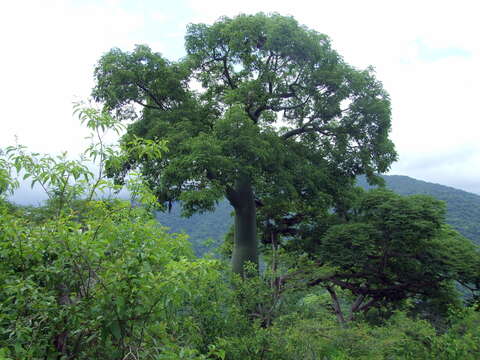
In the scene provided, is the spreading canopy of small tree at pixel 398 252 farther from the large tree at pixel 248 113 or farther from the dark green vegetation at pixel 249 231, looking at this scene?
the large tree at pixel 248 113

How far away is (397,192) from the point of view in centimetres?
3189

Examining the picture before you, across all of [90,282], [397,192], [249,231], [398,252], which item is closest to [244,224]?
[249,231]

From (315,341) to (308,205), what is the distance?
22.5ft

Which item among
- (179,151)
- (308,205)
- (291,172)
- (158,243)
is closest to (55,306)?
(158,243)

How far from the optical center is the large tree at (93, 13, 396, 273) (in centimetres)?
934

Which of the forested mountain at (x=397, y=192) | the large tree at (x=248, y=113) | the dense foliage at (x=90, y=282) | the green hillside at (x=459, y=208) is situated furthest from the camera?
the forested mountain at (x=397, y=192)

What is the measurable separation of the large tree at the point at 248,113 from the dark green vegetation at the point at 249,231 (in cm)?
6

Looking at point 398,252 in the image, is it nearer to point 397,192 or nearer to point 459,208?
point 459,208

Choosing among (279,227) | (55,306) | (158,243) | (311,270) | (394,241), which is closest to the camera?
(55,306)

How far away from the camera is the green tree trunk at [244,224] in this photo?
37.0 feet

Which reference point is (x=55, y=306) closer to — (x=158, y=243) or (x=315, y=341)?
(x=158, y=243)

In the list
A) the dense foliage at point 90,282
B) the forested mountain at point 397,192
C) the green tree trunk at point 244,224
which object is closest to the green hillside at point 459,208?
the forested mountain at point 397,192

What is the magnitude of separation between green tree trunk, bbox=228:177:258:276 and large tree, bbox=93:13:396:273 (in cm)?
3

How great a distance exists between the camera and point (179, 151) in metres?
9.21
